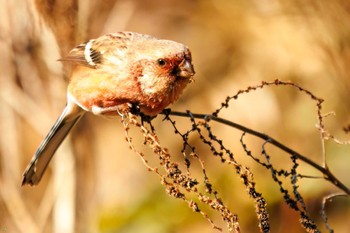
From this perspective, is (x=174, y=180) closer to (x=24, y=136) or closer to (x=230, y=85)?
(x=230, y=85)

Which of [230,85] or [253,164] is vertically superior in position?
[230,85]

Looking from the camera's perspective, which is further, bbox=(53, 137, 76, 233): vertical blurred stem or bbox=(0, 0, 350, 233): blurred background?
bbox=(53, 137, 76, 233): vertical blurred stem

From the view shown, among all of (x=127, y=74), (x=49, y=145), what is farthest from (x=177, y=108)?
(x=127, y=74)

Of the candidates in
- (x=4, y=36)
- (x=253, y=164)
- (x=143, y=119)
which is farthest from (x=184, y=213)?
(x=143, y=119)

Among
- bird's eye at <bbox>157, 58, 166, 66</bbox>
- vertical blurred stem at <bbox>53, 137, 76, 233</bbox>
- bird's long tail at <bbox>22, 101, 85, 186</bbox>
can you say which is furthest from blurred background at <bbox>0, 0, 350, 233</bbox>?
bird's eye at <bbox>157, 58, 166, 66</bbox>

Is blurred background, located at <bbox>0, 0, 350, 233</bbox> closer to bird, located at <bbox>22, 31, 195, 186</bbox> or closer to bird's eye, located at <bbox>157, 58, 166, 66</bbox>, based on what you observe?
bird, located at <bbox>22, 31, 195, 186</bbox>

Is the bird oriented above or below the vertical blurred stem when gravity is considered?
above
